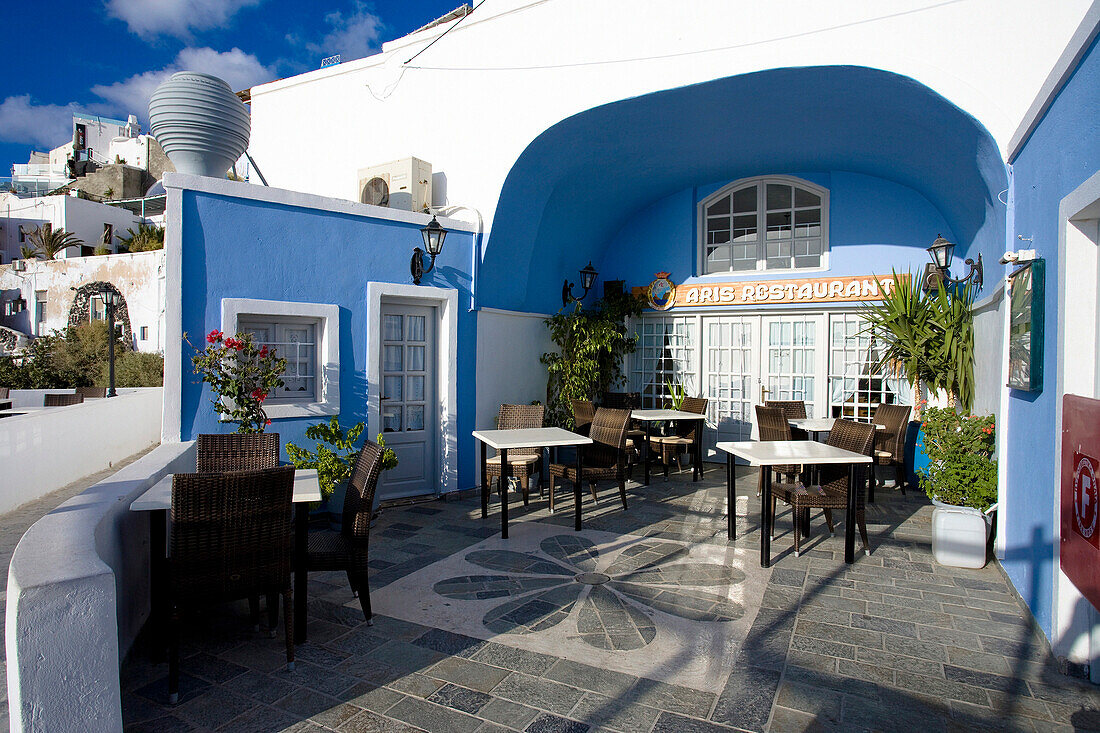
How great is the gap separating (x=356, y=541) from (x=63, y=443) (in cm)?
684

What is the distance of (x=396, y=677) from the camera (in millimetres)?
3129

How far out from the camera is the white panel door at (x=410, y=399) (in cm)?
686

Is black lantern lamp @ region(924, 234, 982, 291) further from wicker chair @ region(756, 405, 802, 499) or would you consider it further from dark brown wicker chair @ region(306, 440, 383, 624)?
dark brown wicker chair @ region(306, 440, 383, 624)

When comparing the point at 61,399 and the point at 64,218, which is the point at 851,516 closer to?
the point at 61,399

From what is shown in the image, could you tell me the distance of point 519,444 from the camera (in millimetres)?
5457

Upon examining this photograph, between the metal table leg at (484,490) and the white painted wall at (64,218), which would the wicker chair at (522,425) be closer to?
the metal table leg at (484,490)

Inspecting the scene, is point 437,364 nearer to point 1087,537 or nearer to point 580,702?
point 580,702

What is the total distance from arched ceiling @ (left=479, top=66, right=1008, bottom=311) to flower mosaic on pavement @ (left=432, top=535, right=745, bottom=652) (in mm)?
3450

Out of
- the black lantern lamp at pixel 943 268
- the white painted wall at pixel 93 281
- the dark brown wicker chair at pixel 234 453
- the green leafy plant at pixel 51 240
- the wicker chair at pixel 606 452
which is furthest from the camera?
the green leafy plant at pixel 51 240

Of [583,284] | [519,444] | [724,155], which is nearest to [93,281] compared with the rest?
[583,284]

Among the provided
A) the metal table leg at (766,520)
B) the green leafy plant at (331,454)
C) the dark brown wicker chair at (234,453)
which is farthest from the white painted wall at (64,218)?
the metal table leg at (766,520)

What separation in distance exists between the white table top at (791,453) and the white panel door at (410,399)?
326 centimetres

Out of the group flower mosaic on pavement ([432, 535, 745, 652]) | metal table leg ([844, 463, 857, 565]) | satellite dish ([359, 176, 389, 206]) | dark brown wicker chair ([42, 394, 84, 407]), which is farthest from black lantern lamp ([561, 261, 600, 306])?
dark brown wicker chair ([42, 394, 84, 407])

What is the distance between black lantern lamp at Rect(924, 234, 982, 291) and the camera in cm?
661
